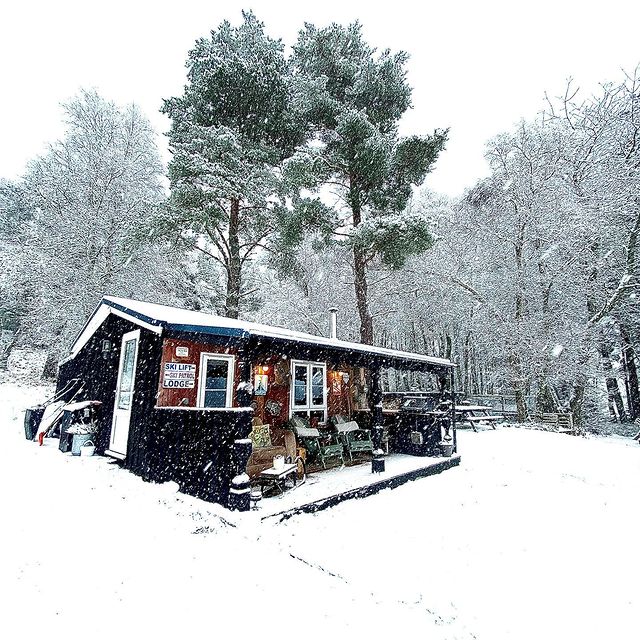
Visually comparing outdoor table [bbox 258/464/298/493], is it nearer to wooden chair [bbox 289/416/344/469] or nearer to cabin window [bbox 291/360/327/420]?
wooden chair [bbox 289/416/344/469]

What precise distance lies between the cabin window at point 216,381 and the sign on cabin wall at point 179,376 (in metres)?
0.23

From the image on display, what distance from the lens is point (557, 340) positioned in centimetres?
1733

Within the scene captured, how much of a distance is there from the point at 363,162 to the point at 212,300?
1049 centimetres

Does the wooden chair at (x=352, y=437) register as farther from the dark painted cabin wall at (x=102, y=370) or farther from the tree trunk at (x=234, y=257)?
the tree trunk at (x=234, y=257)

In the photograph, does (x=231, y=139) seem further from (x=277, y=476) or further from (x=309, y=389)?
(x=277, y=476)

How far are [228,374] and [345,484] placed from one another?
3.30 metres

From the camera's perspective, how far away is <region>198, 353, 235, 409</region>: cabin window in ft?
26.7

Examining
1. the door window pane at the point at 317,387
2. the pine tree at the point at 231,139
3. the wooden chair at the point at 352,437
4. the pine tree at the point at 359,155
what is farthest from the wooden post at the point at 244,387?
the pine tree at the point at 231,139

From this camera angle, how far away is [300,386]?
998cm

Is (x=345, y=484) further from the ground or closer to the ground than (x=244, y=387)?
A: closer to the ground

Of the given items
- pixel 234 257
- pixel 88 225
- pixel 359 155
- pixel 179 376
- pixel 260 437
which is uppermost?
pixel 359 155

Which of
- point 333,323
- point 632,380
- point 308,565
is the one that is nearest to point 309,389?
point 333,323

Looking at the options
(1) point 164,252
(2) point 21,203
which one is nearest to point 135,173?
(1) point 164,252

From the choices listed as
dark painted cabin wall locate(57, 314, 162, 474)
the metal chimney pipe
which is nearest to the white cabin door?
dark painted cabin wall locate(57, 314, 162, 474)
